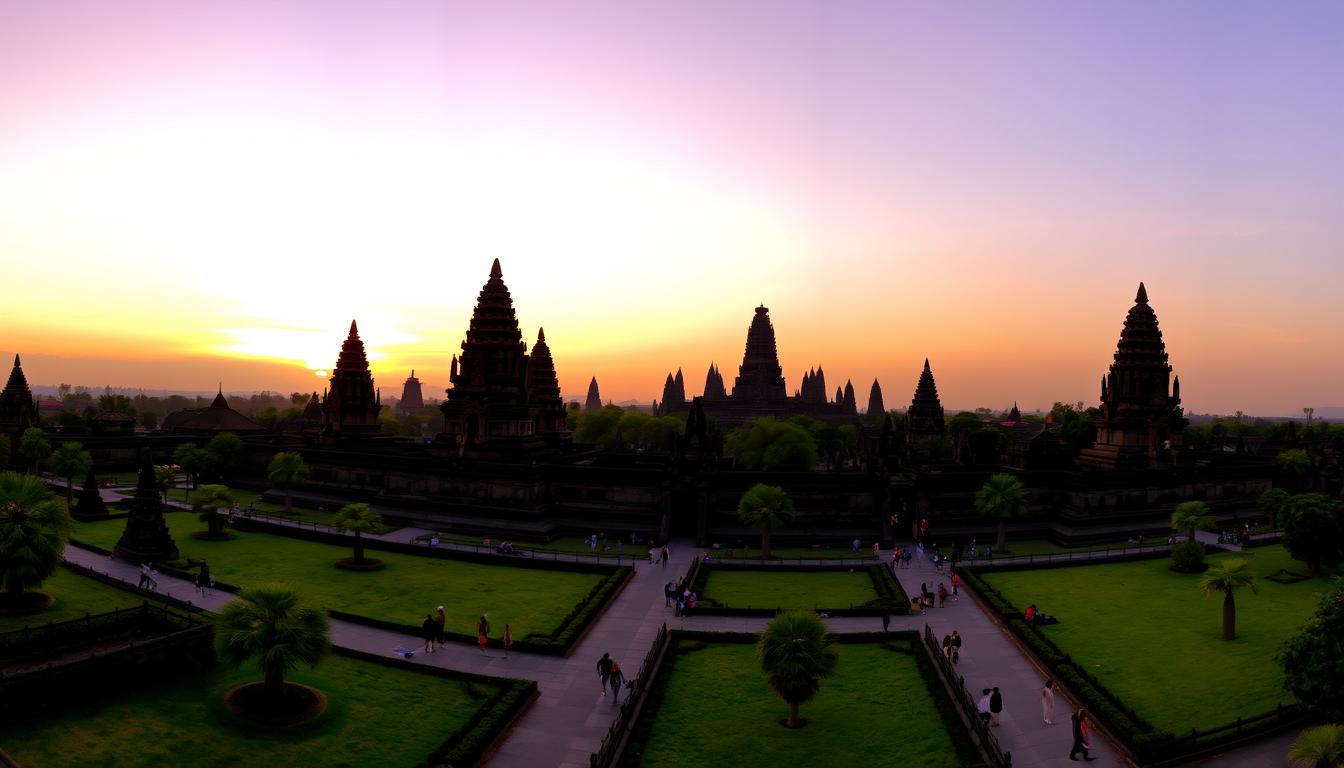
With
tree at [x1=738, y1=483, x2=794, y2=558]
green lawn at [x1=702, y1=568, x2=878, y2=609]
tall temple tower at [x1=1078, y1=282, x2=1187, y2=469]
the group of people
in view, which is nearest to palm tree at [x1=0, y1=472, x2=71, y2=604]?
the group of people

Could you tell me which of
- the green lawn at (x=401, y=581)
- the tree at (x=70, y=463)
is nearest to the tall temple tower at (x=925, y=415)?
the green lawn at (x=401, y=581)

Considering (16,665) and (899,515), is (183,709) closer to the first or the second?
(16,665)

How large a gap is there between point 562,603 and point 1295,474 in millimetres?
58845

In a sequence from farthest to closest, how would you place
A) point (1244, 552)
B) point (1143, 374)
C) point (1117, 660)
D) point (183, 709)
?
point (1143, 374), point (1244, 552), point (1117, 660), point (183, 709)

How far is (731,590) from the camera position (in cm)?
3619

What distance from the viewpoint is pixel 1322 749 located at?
57.2ft

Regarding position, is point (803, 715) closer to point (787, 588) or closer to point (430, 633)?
point (430, 633)

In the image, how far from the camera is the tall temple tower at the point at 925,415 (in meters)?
87.1

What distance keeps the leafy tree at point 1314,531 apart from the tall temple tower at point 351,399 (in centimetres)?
6940

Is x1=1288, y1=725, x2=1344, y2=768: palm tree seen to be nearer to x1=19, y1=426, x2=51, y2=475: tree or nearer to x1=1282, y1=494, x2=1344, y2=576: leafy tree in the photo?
x1=1282, y1=494, x2=1344, y2=576: leafy tree

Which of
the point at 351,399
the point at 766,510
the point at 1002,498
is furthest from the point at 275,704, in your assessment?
the point at 351,399

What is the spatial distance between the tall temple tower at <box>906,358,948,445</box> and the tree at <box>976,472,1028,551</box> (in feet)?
138

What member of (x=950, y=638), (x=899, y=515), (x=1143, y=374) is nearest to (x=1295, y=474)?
(x=1143, y=374)

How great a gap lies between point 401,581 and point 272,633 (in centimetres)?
1482
